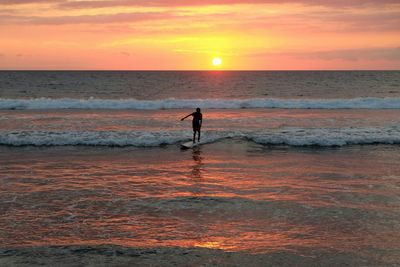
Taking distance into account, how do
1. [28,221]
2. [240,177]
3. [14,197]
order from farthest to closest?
[240,177] < [14,197] < [28,221]

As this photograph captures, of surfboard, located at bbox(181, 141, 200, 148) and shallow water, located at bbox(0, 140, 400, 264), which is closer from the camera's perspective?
shallow water, located at bbox(0, 140, 400, 264)

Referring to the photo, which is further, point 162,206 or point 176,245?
point 162,206

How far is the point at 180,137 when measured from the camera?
21.7 metres

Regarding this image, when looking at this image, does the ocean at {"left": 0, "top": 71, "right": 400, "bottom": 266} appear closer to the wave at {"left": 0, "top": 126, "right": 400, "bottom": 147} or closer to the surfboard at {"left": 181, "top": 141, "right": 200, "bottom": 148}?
the wave at {"left": 0, "top": 126, "right": 400, "bottom": 147}

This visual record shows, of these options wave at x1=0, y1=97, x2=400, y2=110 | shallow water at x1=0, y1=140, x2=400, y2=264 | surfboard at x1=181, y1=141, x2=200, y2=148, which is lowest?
shallow water at x1=0, y1=140, x2=400, y2=264

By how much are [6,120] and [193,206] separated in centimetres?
2291

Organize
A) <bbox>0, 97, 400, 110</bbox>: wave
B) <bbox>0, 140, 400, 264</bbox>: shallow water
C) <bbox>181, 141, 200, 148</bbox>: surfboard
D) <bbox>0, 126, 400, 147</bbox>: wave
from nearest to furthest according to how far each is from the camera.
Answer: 1. <bbox>0, 140, 400, 264</bbox>: shallow water
2. <bbox>181, 141, 200, 148</bbox>: surfboard
3. <bbox>0, 126, 400, 147</bbox>: wave
4. <bbox>0, 97, 400, 110</bbox>: wave

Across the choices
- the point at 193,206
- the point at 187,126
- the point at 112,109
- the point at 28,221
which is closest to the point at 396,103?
the point at 187,126

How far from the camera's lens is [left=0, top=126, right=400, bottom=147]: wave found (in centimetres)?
2042

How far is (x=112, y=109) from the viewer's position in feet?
125

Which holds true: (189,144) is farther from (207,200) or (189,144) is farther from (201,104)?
(201,104)

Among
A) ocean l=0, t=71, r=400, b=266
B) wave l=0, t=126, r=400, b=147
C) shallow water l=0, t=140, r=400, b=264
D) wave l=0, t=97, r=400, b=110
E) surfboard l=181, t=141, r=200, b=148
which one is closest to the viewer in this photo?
ocean l=0, t=71, r=400, b=266

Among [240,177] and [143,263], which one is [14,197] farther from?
[240,177]

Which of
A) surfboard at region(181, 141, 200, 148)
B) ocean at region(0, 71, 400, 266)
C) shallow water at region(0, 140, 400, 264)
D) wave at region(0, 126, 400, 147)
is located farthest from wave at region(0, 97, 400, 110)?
shallow water at region(0, 140, 400, 264)
